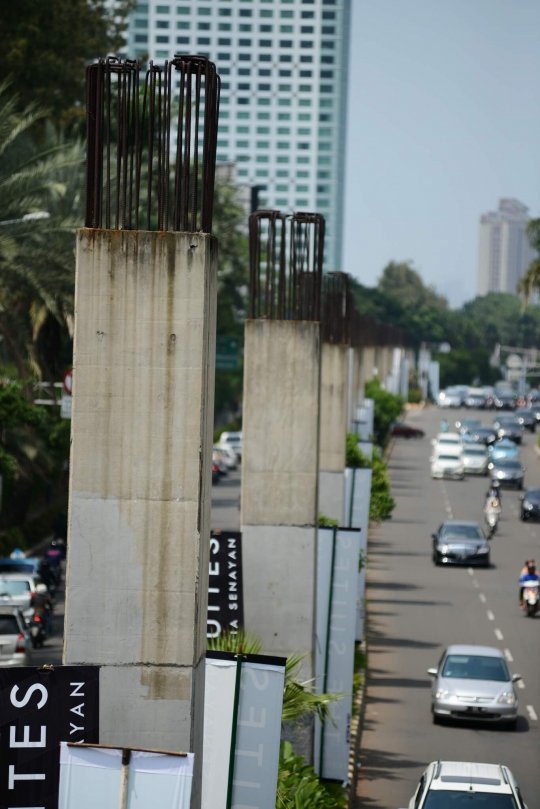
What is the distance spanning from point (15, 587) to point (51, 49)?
24.8 m

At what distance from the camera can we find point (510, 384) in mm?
155500

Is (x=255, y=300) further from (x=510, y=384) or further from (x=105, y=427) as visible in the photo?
(x=510, y=384)

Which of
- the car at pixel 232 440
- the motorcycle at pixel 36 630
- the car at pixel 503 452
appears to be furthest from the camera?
the car at pixel 232 440

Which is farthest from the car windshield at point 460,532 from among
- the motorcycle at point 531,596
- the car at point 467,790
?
the car at point 467,790

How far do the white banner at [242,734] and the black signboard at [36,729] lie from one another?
1919mm

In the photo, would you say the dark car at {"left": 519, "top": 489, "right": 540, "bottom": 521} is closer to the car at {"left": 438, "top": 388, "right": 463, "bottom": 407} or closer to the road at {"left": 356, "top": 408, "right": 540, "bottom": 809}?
the road at {"left": 356, "top": 408, "right": 540, "bottom": 809}

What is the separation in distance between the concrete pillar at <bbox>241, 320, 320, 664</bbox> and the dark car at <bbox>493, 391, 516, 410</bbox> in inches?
3887

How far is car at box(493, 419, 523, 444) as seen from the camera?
7962 cm

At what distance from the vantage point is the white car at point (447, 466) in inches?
2562

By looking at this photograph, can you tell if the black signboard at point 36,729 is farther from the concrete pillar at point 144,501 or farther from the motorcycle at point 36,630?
the motorcycle at point 36,630

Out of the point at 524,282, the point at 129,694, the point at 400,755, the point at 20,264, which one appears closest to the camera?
the point at 129,694

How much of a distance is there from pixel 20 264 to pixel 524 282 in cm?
3753

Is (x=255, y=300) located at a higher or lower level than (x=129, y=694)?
higher

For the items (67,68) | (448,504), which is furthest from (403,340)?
(67,68)
